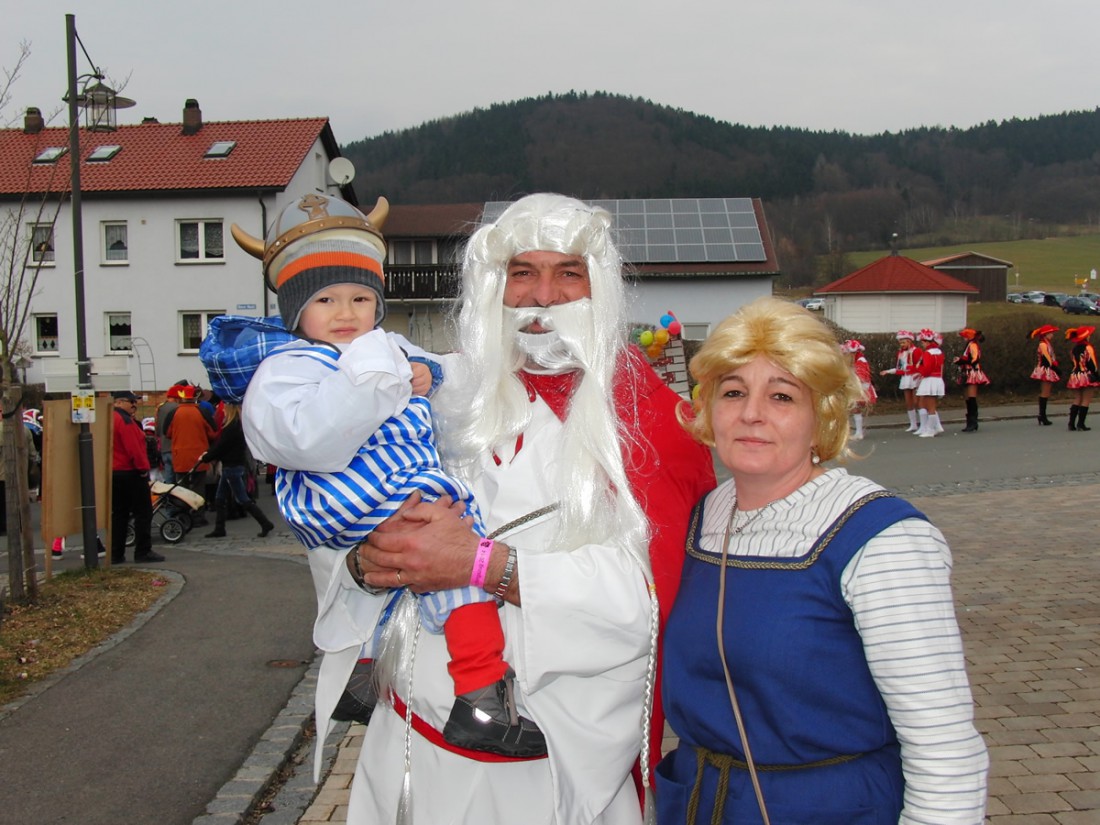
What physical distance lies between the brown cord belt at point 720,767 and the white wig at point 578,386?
0.42 meters

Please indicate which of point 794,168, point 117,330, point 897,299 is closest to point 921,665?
point 117,330

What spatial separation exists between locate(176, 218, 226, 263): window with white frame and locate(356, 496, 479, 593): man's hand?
29378mm

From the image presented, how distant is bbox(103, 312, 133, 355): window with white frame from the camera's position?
3008 centimetres

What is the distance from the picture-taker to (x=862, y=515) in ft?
6.18

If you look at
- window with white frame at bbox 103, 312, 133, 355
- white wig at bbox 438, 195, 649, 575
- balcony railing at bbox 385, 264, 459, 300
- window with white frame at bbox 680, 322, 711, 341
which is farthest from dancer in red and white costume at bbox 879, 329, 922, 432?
window with white frame at bbox 103, 312, 133, 355

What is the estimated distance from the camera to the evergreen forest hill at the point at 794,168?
76.5 meters

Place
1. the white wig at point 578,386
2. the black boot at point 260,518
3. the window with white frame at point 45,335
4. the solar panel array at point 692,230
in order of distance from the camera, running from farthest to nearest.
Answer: the window with white frame at point 45,335 → the solar panel array at point 692,230 → the black boot at point 260,518 → the white wig at point 578,386

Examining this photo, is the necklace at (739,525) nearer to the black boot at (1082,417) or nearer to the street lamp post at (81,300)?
the street lamp post at (81,300)

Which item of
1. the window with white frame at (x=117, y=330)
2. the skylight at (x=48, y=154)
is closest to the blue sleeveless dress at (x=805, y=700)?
the window with white frame at (x=117, y=330)

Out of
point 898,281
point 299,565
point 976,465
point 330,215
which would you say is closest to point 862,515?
point 330,215

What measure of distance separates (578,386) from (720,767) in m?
0.98

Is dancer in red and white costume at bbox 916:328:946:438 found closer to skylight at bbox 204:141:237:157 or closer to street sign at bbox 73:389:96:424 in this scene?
street sign at bbox 73:389:96:424

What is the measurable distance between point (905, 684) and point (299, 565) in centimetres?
848

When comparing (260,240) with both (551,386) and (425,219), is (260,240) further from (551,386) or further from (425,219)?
(425,219)
